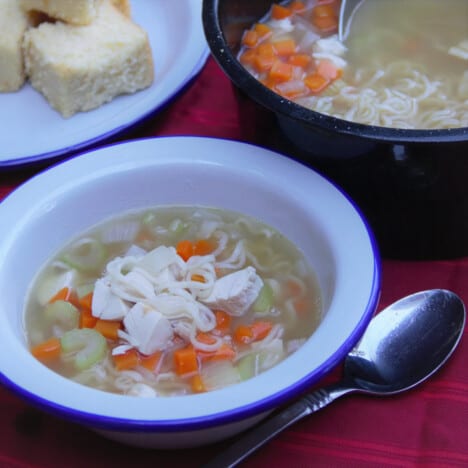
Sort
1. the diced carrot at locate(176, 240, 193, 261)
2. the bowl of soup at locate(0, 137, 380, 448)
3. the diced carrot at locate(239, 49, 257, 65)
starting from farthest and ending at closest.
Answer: the diced carrot at locate(239, 49, 257, 65)
the diced carrot at locate(176, 240, 193, 261)
the bowl of soup at locate(0, 137, 380, 448)

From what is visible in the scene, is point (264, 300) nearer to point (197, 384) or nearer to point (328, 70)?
point (197, 384)

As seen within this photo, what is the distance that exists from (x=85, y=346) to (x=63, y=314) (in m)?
0.11

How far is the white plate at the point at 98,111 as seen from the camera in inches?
87.1

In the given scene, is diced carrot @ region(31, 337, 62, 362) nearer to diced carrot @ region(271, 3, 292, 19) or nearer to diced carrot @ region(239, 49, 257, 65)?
diced carrot @ region(239, 49, 257, 65)

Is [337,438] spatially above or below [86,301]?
below

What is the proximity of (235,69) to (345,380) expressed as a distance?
78 centimetres

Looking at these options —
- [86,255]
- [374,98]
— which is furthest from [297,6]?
[86,255]

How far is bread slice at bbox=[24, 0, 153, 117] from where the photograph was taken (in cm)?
232

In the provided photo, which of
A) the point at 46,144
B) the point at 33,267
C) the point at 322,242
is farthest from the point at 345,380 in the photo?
the point at 46,144

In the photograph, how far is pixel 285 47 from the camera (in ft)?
7.82

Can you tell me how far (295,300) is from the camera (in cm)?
Answer: 167

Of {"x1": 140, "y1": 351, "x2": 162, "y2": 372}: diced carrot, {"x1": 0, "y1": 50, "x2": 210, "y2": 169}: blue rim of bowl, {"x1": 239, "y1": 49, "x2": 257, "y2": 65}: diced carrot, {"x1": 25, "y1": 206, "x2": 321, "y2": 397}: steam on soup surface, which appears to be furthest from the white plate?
{"x1": 140, "y1": 351, "x2": 162, "y2": 372}: diced carrot

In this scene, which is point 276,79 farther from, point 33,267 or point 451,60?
point 33,267

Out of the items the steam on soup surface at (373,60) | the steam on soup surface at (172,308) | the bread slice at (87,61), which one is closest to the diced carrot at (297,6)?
the steam on soup surface at (373,60)
